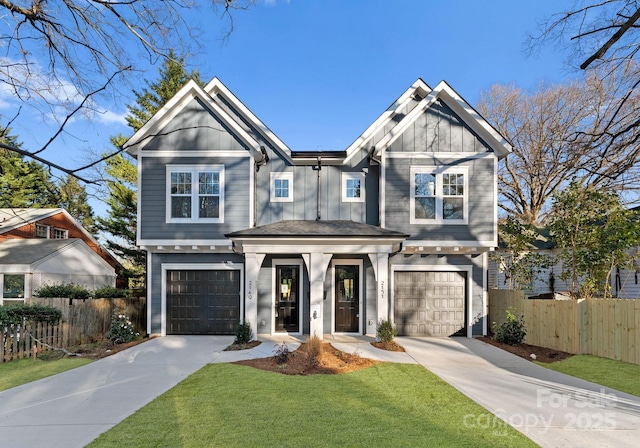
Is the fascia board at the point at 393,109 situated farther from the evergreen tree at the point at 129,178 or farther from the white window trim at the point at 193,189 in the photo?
the evergreen tree at the point at 129,178

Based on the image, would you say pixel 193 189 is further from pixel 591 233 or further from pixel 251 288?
pixel 591 233

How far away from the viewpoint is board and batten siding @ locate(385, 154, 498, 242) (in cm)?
1155

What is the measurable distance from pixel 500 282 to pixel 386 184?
48.2ft

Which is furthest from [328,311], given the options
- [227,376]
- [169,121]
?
[169,121]

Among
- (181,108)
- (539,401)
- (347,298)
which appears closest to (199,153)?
(181,108)

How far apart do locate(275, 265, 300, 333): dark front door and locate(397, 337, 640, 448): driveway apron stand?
4.08 m

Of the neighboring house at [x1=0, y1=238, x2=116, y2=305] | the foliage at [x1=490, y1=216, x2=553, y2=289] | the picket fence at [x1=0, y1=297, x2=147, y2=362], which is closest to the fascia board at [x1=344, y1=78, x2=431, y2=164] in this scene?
the foliage at [x1=490, y1=216, x2=553, y2=289]

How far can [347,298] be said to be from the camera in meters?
12.2

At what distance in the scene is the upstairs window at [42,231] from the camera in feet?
61.5

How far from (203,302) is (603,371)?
10787mm

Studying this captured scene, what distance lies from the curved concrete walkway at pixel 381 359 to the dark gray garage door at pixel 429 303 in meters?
1.69

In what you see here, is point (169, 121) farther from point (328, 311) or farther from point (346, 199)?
point (328, 311)

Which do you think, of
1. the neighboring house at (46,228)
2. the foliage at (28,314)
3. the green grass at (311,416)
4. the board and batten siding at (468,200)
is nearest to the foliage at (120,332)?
the foliage at (28,314)

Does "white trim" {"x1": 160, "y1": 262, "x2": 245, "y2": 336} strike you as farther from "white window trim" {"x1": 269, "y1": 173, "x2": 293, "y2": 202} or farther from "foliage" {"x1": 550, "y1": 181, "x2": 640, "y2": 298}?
"foliage" {"x1": 550, "y1": 181, "x2": 640, "y2": 298}
